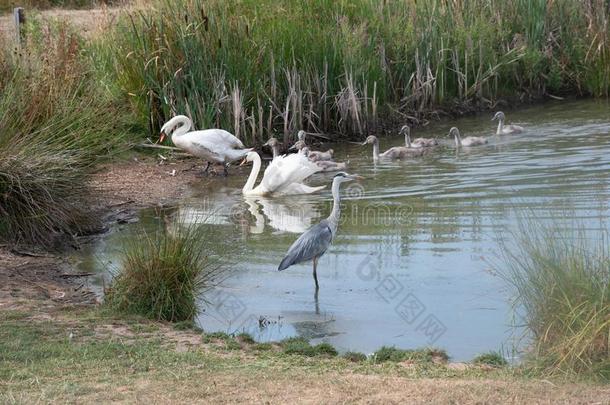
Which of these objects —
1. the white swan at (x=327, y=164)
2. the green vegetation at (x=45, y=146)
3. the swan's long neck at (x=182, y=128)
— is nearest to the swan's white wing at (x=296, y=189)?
the white swan at (x=327, y=164)

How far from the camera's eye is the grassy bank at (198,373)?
641cm

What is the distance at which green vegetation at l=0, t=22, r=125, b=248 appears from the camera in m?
11.4

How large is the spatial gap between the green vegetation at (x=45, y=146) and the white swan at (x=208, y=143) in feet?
6.53

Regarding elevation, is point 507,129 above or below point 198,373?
above

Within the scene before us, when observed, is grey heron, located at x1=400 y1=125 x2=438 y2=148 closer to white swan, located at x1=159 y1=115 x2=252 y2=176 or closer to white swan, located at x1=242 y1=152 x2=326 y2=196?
white swan, located at x1=242 y1=152 x2=326 y2=196

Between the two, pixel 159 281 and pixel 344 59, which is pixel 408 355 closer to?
pixel 159 281

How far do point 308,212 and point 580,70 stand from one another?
1010 cm

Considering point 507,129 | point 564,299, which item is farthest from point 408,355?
point 507,129

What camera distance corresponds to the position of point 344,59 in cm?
1791

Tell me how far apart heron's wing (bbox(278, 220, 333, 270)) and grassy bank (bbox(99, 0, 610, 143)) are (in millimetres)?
6609

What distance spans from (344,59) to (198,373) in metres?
11.6

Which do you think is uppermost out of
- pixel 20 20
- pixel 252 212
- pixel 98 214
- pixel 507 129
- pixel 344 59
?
pixel 20 20

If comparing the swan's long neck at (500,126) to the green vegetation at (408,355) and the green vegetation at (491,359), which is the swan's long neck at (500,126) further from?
the green vegetation at (491,359)

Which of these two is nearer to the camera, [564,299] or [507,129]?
[564,299]
